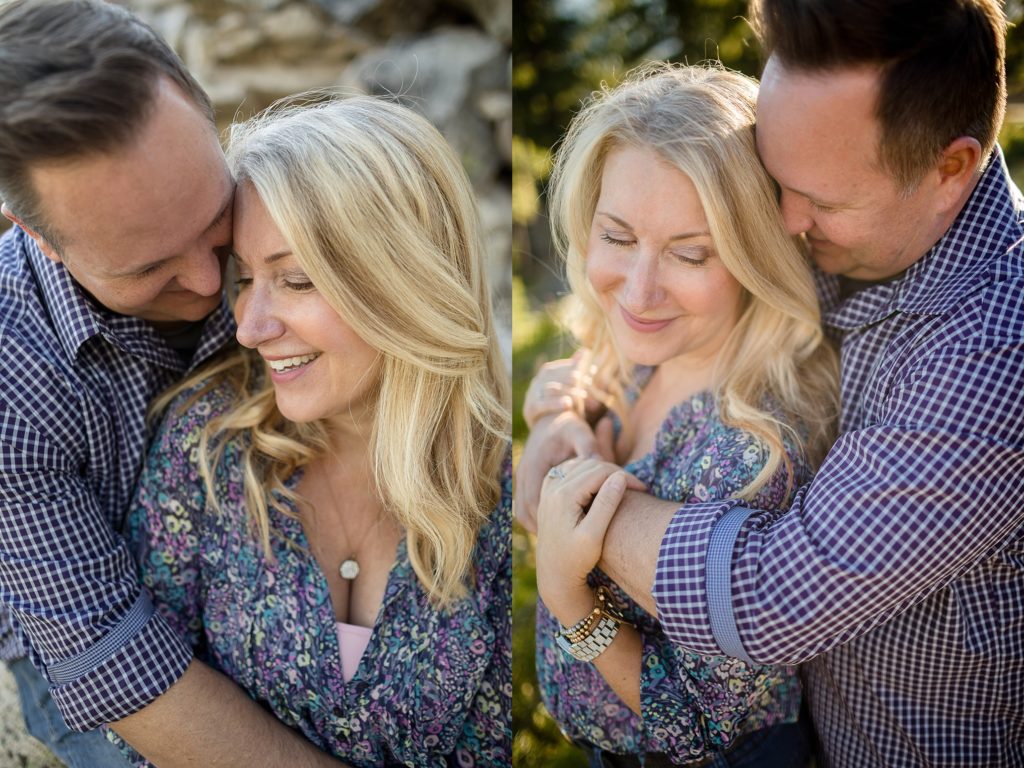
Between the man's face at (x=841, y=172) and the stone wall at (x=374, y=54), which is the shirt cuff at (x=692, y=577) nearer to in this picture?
the man's face at (x=841, y=172)

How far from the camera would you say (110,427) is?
203 cm

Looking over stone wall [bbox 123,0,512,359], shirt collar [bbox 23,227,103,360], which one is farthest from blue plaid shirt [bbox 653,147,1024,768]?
stone wall [bbox 123,0,512,359]

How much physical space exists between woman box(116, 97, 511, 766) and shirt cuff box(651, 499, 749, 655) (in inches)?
22.9

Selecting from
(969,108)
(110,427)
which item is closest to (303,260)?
(110,427)

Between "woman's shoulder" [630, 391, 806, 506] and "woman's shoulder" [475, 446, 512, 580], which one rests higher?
"woman's shoulder" [630, 391, 806, 506]

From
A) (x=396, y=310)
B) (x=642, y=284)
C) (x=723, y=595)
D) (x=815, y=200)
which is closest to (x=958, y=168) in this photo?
(x=815, y=200)

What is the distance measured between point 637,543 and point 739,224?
2.33 feet

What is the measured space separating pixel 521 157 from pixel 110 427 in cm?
331

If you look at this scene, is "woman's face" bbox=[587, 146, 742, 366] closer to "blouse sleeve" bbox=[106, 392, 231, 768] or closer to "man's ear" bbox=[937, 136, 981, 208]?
"man's ear" bbox=[937, 136, 981, 208]

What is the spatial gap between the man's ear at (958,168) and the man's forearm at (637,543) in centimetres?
84

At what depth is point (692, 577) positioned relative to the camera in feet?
5.52

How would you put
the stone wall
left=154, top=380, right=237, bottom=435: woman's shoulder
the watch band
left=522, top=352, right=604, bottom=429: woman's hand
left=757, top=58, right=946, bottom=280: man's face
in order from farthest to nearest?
the stone wall
left=522, top=352, right=604, bottom=429: woman's hand
left=154, top=380, right=237, bottom=435: woman's shoulder
the watch band
left=757, top=58, right=946, bottom=280: man's face

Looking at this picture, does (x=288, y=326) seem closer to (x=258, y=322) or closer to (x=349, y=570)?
(x=258, y=322)

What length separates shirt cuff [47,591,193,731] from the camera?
1844mm
